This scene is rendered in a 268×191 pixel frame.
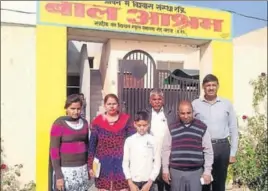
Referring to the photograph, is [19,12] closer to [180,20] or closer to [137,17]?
[137,17]

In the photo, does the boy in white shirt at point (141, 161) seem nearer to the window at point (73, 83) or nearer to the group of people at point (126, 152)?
the group of people at point (126, 152)

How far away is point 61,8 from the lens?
17.4 feet

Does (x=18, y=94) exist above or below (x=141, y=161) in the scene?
above

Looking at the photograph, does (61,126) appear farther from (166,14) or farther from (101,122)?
(166,14)

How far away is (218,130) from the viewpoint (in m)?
3.68

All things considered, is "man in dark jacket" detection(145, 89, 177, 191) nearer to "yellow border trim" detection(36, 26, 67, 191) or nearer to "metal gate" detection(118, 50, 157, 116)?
"yellow border trim" detection(36, 26, 67, 191)

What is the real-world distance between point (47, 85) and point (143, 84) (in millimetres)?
2038

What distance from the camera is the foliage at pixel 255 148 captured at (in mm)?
5871

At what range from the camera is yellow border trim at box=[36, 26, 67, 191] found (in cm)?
514

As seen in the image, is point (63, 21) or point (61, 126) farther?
point (63, 21)

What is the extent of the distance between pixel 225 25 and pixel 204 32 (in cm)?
45

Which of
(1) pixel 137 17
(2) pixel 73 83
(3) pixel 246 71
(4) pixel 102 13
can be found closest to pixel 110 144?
(4) pixel 102 13

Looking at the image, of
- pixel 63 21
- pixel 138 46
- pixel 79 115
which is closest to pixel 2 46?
pixel 63 21

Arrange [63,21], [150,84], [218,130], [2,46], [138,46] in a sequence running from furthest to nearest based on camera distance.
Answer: [138,46] < [150,84] < [63,21] < [2,46] < [218,130]
